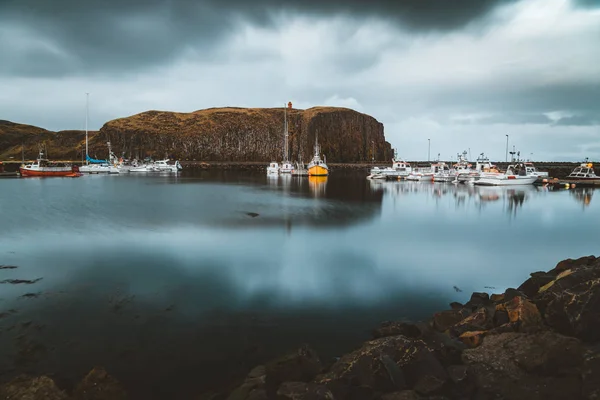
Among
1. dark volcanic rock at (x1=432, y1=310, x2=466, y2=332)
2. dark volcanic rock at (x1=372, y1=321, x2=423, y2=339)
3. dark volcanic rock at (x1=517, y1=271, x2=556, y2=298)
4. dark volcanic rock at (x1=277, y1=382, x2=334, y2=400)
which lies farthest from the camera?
dark volcanic rock at (x1=517, y1=271, x2=556, y2=298)

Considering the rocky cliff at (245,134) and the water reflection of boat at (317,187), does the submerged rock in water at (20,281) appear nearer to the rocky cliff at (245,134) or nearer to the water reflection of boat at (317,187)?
the water reflection of boat at (317,187)

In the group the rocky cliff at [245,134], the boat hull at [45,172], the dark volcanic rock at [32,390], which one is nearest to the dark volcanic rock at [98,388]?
the dark volcanic rock at [32,390]

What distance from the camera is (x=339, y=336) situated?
8.22 m

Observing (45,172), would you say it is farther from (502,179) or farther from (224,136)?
(224,136)

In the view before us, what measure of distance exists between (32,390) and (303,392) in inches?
154

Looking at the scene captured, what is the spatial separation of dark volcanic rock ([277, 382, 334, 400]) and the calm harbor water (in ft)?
6.05

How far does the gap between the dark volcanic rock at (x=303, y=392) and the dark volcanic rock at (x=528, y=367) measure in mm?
2307

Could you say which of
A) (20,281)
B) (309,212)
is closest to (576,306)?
(20,281)

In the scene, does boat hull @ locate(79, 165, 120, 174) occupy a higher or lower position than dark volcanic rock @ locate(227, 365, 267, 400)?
higher

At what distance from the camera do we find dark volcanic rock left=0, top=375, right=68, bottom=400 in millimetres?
5344

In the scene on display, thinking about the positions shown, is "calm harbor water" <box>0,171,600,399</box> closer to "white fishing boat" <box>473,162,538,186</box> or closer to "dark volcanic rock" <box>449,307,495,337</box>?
"dark volcanic rock" <box>449,307,495,337</box>

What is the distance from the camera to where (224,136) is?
149375 millimetres

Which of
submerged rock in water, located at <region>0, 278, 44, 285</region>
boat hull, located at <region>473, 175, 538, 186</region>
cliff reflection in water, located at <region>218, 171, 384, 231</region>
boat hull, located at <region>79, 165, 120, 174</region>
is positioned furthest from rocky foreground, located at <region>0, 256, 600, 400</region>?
boat hull, located at <region>79, 165, 120, 174</region>

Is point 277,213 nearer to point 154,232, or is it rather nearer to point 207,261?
point 154,232
